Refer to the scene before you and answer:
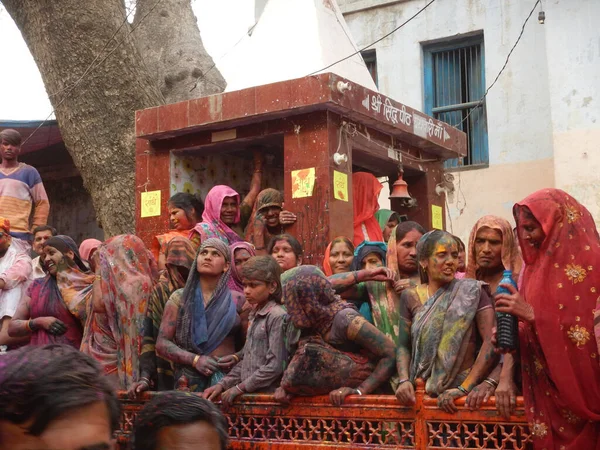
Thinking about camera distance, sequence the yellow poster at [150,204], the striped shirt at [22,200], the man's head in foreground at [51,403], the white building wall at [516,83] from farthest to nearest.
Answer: the white building wall at [516,83]
the striped shirt at [22,200]
the yellow poster at [150,204]
the man's head in foreground at [51,403]

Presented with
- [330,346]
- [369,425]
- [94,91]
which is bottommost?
[369,425]

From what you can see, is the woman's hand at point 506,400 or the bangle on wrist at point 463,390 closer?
the woman's hand at point 506,400

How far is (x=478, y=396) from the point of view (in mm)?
4102

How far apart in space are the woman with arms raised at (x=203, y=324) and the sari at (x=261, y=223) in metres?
1.06

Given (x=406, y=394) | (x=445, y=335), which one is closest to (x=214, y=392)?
(x=406, y=394)

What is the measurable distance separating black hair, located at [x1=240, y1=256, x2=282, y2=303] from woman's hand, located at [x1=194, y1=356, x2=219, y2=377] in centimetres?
52

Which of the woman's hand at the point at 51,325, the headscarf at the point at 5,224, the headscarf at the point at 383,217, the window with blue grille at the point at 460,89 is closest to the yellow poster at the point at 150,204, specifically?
the headscarf at the point at 5,224

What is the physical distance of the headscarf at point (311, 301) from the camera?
4633 mm

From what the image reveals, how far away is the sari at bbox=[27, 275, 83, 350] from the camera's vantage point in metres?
6.22

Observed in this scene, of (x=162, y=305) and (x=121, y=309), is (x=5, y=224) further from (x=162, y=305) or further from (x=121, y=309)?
(x=162, y=305)

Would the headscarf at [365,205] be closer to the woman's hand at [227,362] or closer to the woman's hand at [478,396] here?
the woman's hand at [227,362]

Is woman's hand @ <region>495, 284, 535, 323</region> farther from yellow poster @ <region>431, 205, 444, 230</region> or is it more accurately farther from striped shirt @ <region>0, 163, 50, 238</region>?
striped shirt @ <region>0, 163, 50, 238</region>

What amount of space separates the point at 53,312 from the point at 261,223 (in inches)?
65.9

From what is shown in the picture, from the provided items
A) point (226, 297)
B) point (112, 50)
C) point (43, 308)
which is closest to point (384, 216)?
point (226, 297)
